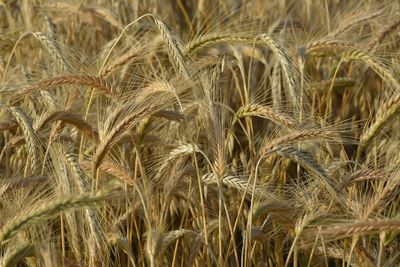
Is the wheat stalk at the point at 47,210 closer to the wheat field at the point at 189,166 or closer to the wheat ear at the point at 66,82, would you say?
the wheat field at the point at 189,166

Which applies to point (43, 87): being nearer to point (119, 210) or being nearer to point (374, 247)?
point (119, 210)

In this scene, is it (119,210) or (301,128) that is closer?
(301,128)

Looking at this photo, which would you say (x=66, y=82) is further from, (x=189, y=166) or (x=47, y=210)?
(x=47, y=210)

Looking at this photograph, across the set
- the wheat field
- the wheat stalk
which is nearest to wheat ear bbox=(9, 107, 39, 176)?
the wheat field

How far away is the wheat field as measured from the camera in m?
2.82

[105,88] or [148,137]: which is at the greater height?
[105,88]

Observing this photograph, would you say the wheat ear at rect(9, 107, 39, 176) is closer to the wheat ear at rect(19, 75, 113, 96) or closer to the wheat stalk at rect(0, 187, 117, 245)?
the wheat ear at rect(19, 75, 113, 96)

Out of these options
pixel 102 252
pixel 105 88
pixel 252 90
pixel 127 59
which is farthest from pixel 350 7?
pixel 102 252

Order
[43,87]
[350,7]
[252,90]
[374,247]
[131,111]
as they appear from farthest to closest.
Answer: [350,7] < [252,90] < [374,247] < [43,87] < [131,111]

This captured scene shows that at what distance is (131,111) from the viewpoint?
289cm

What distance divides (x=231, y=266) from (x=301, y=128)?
26.4 inches

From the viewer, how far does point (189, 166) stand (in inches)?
125

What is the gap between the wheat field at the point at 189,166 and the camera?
282cm

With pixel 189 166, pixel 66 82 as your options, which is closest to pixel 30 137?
pixel 66 82
